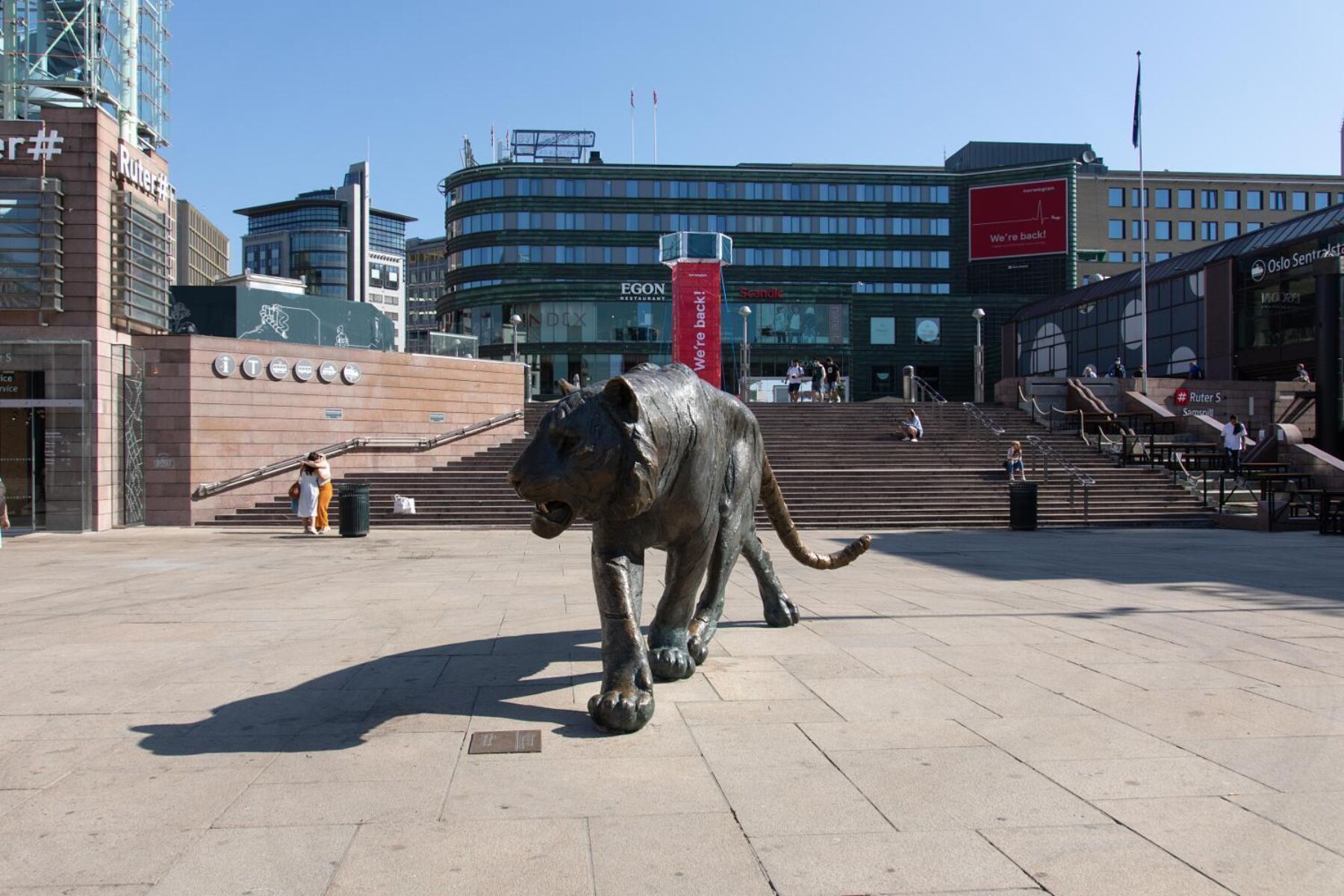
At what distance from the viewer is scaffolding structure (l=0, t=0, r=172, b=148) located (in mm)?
22266

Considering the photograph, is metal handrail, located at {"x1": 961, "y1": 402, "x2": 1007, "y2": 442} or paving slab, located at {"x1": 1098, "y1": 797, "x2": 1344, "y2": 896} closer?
paving slab, located at {"x1": 1098, "y1": 797, "x2": 1344, "y2": 896}

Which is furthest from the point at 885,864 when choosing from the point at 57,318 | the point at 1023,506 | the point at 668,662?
the point at 57,318

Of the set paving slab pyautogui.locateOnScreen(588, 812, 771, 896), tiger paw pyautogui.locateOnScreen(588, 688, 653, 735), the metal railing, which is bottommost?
paving slab pyautogui.locateOnScreen(588, 812, 771, 896)

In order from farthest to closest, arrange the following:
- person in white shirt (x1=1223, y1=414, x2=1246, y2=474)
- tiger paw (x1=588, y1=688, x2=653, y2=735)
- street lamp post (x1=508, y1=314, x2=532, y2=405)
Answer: street lamp post (x1=508, y1=314, x2=532, y2=405) < person in white shirt (x1=1223, y1=414, x2=1246, y2=474) < tiger paw (x1=588, y1=688, x2=653, y2=735)

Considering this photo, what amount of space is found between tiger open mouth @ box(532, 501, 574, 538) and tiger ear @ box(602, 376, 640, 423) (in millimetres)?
490

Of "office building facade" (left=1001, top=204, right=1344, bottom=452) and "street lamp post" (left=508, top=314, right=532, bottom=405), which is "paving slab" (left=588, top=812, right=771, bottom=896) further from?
"office building facade" (left=1001, top=204, right=1344, bottom=452)

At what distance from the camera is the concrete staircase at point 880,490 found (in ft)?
69.2

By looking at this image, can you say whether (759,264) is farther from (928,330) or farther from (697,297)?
(697,297)

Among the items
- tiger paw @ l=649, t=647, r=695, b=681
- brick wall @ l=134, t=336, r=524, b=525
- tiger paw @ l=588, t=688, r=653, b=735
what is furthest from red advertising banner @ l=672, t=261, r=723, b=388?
tiger paw @ l=588, t=688, r=653, b=735

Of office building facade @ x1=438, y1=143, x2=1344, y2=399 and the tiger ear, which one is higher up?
office building facade @ x1=438, y1=143, x2=1344, y2=399

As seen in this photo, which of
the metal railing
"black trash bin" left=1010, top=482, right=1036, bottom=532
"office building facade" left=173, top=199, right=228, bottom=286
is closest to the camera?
"black trash bin" left=1010, top=482, right=1036, bottom=532

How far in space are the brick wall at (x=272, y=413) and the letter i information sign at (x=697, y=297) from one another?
851 cm

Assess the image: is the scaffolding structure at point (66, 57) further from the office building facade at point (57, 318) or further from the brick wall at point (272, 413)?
the brick wall at point (272, 413)

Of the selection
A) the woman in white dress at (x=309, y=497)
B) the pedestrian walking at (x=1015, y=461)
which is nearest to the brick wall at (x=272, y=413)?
the woman in white dress at (x=309, y=497)
